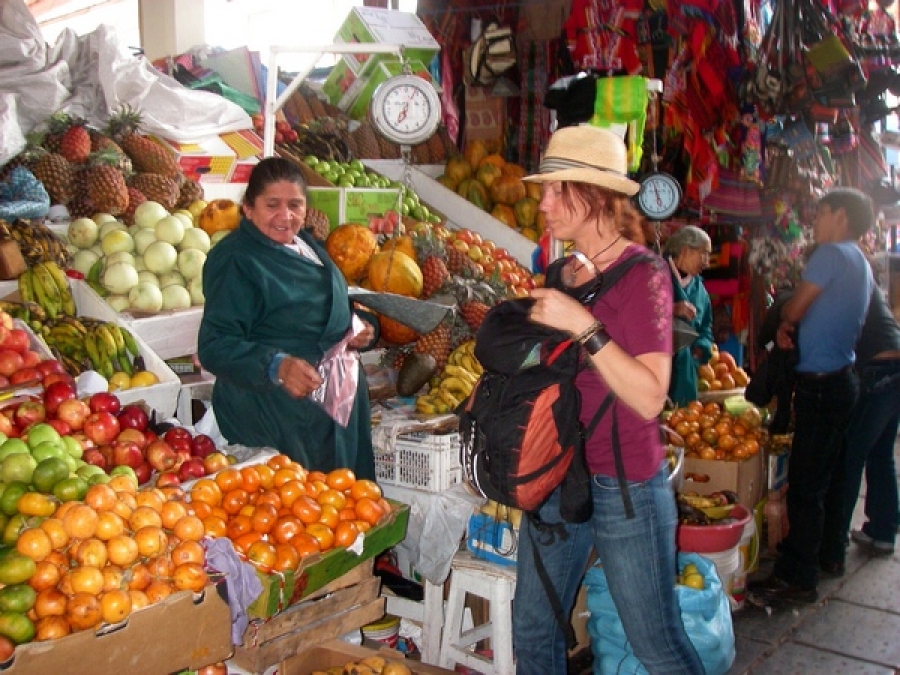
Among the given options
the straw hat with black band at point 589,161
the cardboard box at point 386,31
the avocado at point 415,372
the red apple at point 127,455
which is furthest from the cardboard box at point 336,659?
the cardboard box at point 386,31

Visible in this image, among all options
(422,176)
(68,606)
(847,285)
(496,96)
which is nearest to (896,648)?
(847,285)

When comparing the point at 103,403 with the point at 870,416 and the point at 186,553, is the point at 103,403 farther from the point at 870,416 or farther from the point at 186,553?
the point at 870,416

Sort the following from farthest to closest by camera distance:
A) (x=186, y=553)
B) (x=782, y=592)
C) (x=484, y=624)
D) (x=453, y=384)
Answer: (x=782, y=592)
(x=453, y=384)
(x=484, y=624)
(x=186, y=553)

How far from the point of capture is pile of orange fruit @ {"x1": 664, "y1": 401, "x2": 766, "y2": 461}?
423 centimetres

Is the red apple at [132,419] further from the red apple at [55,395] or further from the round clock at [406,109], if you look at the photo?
the round clock at [406,109]

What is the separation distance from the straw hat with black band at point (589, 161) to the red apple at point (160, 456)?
4.44 ft

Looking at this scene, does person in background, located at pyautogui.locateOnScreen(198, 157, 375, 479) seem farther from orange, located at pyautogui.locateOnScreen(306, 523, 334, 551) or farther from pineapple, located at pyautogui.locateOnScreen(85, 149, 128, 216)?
pineapple, located at pyautogui.locateOnScreen(85, 149, 128, 216)

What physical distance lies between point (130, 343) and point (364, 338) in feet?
3.04

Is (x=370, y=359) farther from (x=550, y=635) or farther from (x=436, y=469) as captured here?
(x=550, y=635)

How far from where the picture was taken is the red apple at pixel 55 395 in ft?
8.28

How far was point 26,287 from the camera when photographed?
3.34 metres

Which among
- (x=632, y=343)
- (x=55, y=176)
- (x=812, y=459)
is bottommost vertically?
(x=812, y=459)

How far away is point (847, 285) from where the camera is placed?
391cm

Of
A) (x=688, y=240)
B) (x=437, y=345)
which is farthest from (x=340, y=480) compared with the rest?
(x=688, y=240)
